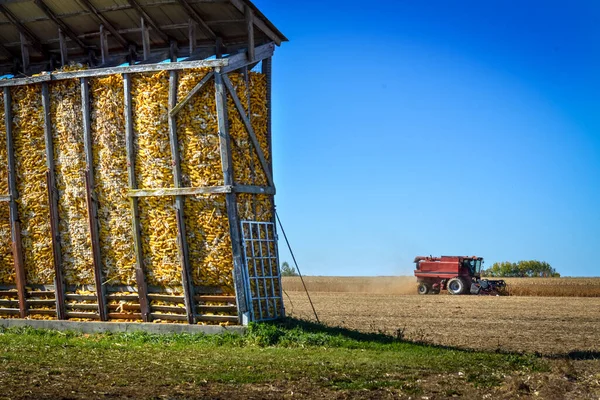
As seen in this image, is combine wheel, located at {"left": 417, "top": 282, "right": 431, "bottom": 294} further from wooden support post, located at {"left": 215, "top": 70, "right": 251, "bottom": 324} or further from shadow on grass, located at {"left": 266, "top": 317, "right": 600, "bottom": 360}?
wooden support post, located at {"left": 215, "top": 70, "right": 251, "bottom": 324}

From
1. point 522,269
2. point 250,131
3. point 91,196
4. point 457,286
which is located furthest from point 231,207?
point 522,269

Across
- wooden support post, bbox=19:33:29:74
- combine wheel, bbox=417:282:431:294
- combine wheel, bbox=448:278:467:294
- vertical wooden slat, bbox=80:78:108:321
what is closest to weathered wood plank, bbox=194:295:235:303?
vertical wooden slat, bbox=80:78:108:321

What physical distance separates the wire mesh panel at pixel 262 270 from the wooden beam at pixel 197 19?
4.59 m

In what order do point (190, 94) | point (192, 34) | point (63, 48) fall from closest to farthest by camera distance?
1. point (190, 94)
2. point (192, 34)
3. point (63, 48)

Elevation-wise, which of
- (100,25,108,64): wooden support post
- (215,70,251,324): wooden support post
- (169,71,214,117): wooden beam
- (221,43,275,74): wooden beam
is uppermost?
(100,25,108,64): wooden support post

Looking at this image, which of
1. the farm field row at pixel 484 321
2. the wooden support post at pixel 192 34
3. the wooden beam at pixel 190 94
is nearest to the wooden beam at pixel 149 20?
the wooden support post at pixel 192 34

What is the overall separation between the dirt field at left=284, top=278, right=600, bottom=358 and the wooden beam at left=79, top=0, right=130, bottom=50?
817 centimetres

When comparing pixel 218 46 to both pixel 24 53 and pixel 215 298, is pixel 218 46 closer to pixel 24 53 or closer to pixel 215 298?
pixel 24 53

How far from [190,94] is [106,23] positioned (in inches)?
137

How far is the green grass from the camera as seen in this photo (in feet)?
37.8

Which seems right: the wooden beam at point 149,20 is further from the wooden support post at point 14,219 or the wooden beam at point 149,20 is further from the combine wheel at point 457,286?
the combine wheel at point 457,286

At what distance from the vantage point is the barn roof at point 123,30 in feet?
58.0

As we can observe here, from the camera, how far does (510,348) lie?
17.5m

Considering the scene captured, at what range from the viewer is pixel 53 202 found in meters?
18.5
